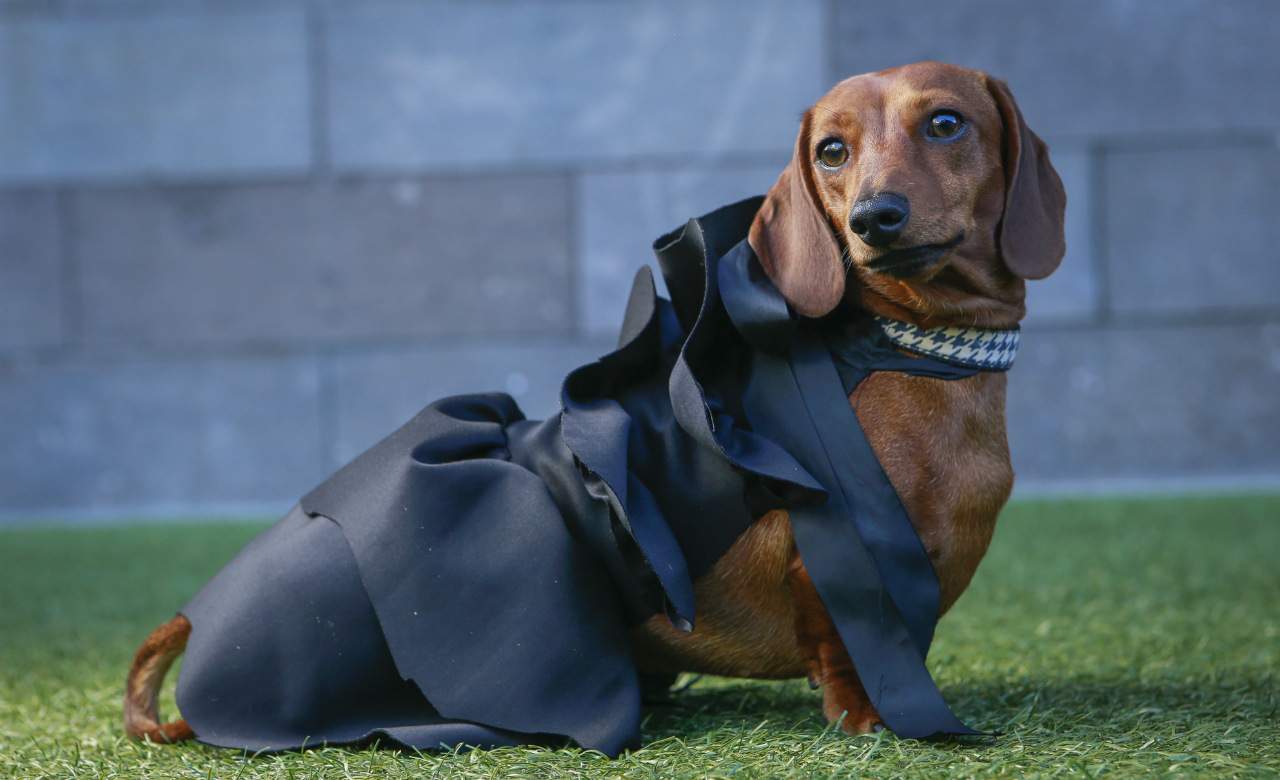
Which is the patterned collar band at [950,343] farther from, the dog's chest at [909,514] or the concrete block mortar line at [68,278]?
the concrete block mortar line at [68,278]

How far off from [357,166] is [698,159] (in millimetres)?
1398

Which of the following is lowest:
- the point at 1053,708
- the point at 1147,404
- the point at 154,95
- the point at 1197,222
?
the point at 1147,404

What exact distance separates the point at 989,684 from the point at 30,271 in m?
4.56

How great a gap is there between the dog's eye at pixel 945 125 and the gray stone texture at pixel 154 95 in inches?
159

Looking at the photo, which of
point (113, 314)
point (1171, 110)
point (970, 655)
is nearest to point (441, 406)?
point (970, 655)

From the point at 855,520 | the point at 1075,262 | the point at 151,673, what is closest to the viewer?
the point at 855,520

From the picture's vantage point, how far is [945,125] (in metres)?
1.67

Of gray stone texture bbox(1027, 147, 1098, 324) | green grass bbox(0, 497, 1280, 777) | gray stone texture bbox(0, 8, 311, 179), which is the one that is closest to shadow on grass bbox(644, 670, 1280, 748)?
green grass bbox(0, 497, 1280, 777)

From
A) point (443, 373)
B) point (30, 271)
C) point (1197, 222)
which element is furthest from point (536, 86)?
point (1197, 222)

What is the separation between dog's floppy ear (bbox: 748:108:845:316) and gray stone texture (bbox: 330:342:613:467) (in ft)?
11.2

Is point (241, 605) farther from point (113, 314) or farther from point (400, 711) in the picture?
point (113, 314)

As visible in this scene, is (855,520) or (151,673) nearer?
(855,520)

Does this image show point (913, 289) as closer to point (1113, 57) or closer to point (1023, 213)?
point (1023, 213)

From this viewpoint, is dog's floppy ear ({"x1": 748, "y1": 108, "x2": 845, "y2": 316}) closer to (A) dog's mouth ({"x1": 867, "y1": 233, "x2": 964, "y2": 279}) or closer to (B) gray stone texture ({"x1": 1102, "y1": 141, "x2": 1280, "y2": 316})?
(A) dog's mouth ({"x1": 867, "y1": 233, "x2": 964, "y2": 279})
